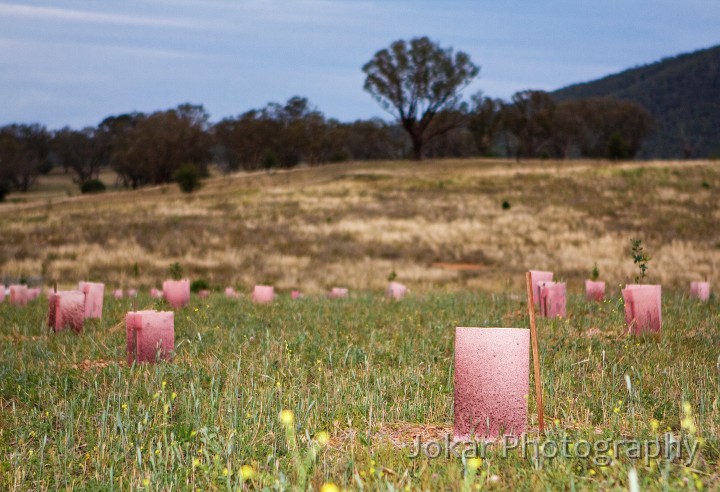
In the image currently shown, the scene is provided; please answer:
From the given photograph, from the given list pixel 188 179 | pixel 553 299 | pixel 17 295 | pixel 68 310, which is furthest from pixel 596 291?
pixel 188 179

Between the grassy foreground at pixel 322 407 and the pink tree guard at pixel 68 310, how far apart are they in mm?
281

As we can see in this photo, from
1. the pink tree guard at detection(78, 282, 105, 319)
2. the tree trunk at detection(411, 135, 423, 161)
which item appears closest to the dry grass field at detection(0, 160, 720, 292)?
the pink tree guard at detection(78, 282, 105, 319)

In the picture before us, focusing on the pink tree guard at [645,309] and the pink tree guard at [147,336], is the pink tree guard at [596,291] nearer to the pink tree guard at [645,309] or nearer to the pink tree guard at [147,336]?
the pink tree guard at [645,309]

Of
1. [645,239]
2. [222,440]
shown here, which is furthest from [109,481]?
[645,239]

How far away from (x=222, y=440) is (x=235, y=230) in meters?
24.9

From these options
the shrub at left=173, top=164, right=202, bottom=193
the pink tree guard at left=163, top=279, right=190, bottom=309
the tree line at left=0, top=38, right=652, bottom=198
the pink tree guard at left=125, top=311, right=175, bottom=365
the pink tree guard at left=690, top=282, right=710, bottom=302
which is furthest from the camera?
the tree line at left=0, top=38, right=652, bottom=198

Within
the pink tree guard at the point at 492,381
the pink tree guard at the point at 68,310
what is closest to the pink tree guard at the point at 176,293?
the pink tree guard at the point at 68,310

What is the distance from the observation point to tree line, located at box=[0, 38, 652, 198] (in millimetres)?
63750

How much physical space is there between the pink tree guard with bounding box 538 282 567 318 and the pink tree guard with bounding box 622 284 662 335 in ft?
3.53

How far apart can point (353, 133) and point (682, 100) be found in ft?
205

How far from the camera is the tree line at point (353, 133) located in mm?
63750

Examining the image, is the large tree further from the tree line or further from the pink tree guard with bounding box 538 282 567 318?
the pink tree guard with bounding box 538 282 567 318

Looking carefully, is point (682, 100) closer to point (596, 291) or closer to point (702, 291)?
point (702, 291)

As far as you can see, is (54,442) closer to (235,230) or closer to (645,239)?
(235,230)
